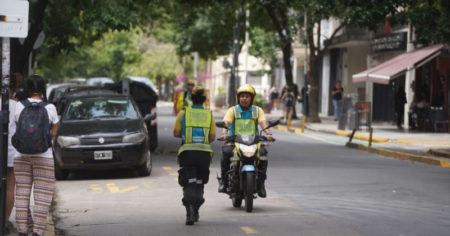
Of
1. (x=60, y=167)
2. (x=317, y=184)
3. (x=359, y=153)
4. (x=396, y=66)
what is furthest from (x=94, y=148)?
(x=396, y=66)

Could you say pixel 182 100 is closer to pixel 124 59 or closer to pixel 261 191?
pixel 261 191

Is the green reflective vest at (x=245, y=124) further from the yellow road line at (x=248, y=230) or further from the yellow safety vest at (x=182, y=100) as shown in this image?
the yellow safety vest at (x=182, y=100)

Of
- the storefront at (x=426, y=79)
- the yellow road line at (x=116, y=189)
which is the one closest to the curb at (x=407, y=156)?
the storefront at (x=426, y=79)

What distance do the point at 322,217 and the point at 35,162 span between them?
358cm

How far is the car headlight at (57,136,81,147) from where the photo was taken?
1425 centimetres

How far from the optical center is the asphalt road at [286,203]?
9.27 meters

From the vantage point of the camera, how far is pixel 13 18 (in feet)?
25.6

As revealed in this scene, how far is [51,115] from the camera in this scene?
8.17 m

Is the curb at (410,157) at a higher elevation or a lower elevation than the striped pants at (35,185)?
lower

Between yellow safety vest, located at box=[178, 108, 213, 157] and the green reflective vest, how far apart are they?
97cm

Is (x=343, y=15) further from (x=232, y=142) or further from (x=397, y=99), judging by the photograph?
(x=232, y=142)

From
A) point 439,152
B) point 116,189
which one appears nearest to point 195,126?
point 116,189

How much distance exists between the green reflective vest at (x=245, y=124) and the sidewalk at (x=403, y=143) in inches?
341

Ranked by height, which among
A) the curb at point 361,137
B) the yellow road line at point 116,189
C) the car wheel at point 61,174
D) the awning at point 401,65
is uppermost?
the awning at point 401,65
